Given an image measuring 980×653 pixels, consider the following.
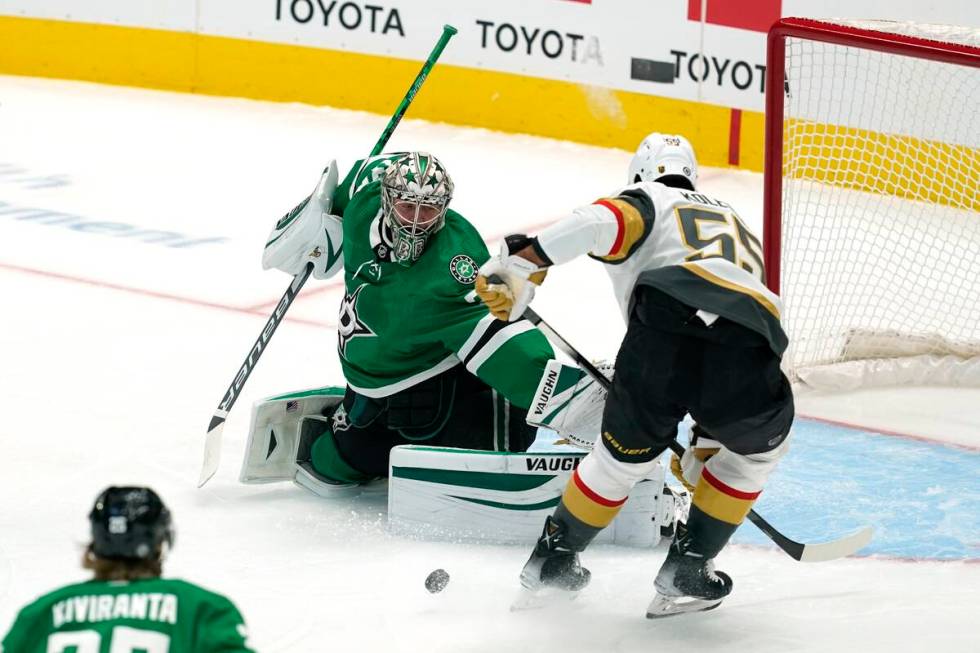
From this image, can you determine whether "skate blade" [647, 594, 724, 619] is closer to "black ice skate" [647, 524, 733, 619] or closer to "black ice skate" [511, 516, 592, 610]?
"black ice skate" [647, 524, 733, 619]

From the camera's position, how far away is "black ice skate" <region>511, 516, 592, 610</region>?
→ 2879 millimetres

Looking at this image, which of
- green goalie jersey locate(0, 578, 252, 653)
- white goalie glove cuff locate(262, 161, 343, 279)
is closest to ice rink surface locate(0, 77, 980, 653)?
white goalie glove cuff locate(262, 161, 343, 279)

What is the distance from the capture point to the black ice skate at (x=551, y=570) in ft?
9.45

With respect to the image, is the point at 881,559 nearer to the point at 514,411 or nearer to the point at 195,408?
the point at 514,411

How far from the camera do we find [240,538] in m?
3.25

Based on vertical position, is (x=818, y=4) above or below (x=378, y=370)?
above

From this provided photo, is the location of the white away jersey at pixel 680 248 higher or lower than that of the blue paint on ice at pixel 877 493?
higher

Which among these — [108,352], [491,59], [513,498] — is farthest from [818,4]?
[513,498]

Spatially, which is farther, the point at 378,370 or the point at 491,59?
the point at 491,59

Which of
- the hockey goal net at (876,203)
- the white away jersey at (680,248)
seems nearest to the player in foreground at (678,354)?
the white away jersey at (680,248)

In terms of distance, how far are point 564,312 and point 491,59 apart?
2.50 metres

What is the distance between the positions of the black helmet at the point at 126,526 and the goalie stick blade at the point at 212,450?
1.81m

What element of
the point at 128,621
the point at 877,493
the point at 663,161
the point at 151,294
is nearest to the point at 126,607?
the point at 128,621

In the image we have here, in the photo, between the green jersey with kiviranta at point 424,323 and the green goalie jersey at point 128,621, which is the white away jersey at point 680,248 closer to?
the green jersey with kiviranta at point 424,323
